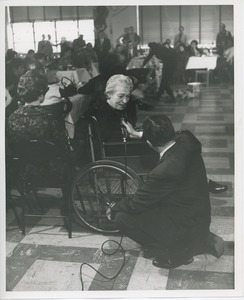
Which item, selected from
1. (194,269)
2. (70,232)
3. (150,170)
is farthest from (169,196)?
(70,232)

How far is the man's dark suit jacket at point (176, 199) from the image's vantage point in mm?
2693

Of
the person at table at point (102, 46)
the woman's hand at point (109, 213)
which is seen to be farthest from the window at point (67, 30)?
the woman's hand at point (109, 213)

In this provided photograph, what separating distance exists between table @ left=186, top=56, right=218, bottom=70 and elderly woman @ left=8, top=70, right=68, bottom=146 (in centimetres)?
80

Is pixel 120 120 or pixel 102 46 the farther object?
pixel 102 46

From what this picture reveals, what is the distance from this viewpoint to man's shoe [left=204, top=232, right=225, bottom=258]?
280cm

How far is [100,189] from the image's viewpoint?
9.78 feet

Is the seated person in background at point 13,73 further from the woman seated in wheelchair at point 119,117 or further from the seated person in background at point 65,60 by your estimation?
the woman seated in wheelchair at point 119,117

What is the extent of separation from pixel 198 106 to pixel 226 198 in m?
0.70

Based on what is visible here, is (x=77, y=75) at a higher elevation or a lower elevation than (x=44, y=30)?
lower

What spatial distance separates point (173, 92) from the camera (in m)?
3.40

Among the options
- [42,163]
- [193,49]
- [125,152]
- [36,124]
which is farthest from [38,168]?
[193,49]

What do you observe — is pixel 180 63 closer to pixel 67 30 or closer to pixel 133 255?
pixel 67 30

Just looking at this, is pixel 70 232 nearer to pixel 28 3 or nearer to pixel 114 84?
pixel 114 84

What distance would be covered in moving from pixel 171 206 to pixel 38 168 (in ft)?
2.27
